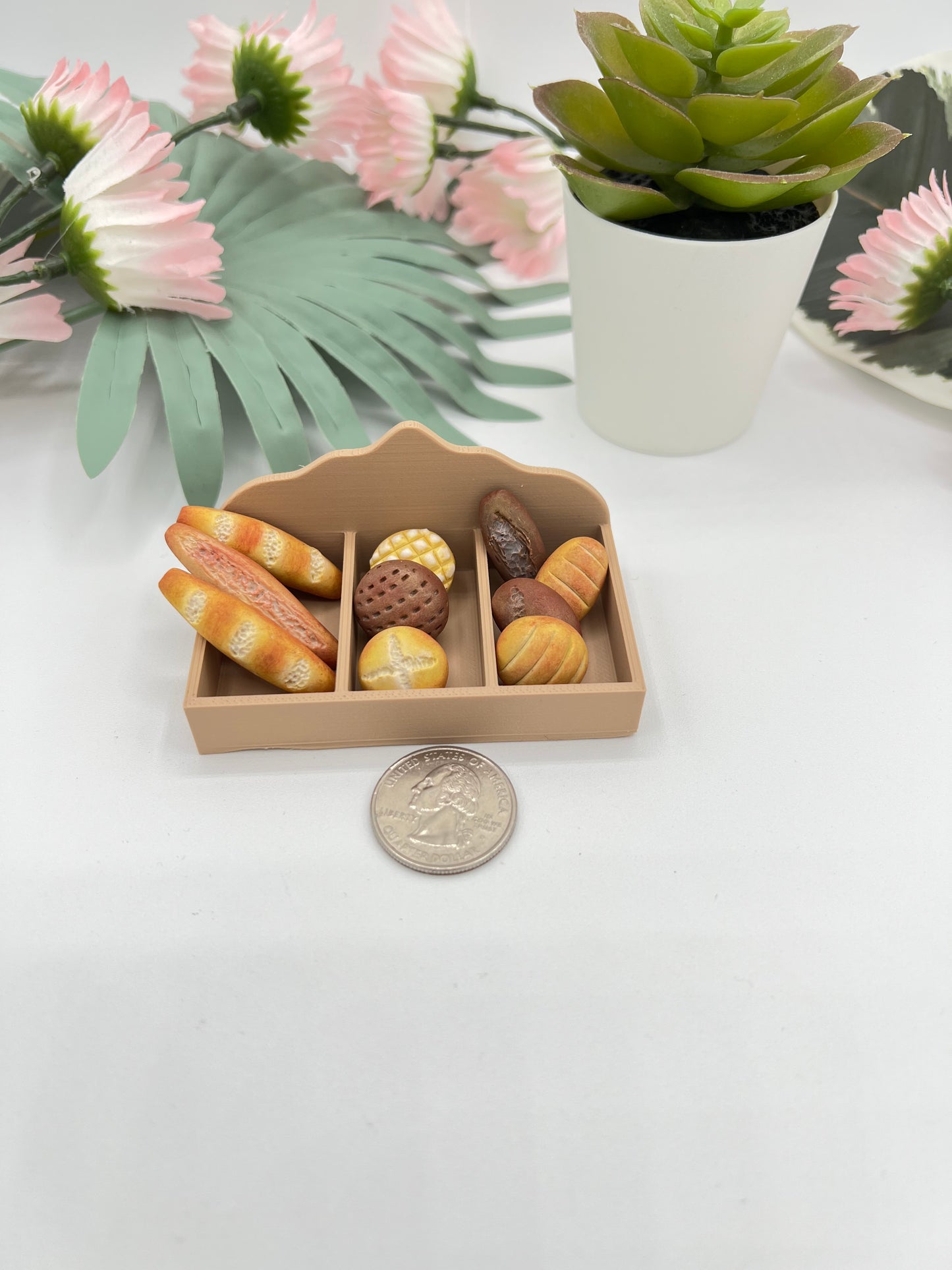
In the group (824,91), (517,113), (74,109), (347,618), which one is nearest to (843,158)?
(824,91)

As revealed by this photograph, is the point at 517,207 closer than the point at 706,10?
No

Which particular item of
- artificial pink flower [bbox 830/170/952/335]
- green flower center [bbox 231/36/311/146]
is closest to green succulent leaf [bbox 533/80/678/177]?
artificial pink flower [bbox 830/170/952/335]

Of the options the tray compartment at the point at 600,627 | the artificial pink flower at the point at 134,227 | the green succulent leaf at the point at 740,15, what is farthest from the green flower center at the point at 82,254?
the green succulent leaf at the point at 740,15

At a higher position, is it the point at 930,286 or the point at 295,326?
the point at 930,286

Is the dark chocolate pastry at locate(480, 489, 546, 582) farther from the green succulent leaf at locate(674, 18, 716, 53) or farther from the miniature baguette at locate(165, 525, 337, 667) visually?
the green succulent leaf at locate(674, 18, 716, 53)

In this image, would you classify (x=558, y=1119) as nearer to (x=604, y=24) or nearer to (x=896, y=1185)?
(x=896, y=1185)

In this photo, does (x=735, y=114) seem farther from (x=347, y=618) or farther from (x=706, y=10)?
(x=347, y=618)
